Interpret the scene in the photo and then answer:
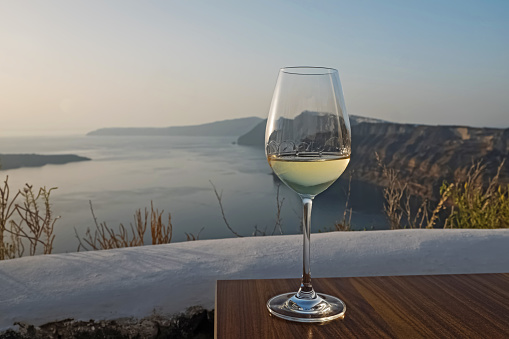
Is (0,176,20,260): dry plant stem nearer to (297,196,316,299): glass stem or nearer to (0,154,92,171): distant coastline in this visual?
(0,154,92,171): distant coastline

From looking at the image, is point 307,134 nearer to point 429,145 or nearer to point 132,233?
point 132,233

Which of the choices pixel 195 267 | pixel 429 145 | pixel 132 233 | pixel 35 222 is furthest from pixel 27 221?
pixel 429 145

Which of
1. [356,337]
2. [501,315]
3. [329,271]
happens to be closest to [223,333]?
[356,337]

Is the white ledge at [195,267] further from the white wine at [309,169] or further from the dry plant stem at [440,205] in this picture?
the dry plant stem at [440,205]

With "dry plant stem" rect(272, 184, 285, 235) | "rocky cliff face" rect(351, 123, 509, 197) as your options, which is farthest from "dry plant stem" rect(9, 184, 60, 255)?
"rocky cliff face" rect(351, 123, 509, 197)

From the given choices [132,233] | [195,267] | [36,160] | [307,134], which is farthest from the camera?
[36,160]

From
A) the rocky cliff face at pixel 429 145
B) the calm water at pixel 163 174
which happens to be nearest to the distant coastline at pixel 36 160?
the calm water at pixel 163 174
